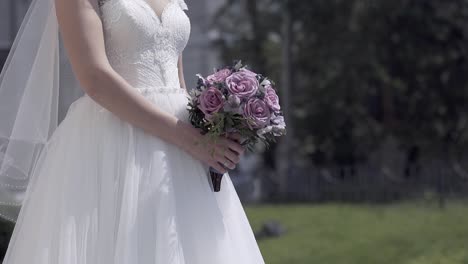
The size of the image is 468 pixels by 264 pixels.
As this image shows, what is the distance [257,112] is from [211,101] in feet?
0.50

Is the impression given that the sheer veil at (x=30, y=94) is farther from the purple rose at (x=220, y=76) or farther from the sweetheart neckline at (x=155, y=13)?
the purple rose at (x=220, y=76)

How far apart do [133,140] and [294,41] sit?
2014 centimetres

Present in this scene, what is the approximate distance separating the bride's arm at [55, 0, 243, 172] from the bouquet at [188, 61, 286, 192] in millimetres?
51

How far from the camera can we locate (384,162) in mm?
18828

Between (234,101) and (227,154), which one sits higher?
(234,101)

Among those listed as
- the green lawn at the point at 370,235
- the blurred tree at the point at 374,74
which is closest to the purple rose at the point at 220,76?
the green lawn at the point at 370,235

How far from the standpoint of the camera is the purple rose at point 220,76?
2887mm

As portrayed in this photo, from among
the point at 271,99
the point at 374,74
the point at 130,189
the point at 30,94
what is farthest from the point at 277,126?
the point at 374,74

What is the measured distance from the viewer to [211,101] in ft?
9.28

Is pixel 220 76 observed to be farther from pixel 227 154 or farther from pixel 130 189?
pixel 130 189

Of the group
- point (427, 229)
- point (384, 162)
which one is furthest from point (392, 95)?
point (427, 229)

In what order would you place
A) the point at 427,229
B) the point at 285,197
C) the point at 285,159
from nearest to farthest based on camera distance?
the point at 427,229 → the point at 285,197 → the point at 285,159

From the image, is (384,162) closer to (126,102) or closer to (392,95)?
(392,95)

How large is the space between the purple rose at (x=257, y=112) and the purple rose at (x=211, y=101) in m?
0.09
